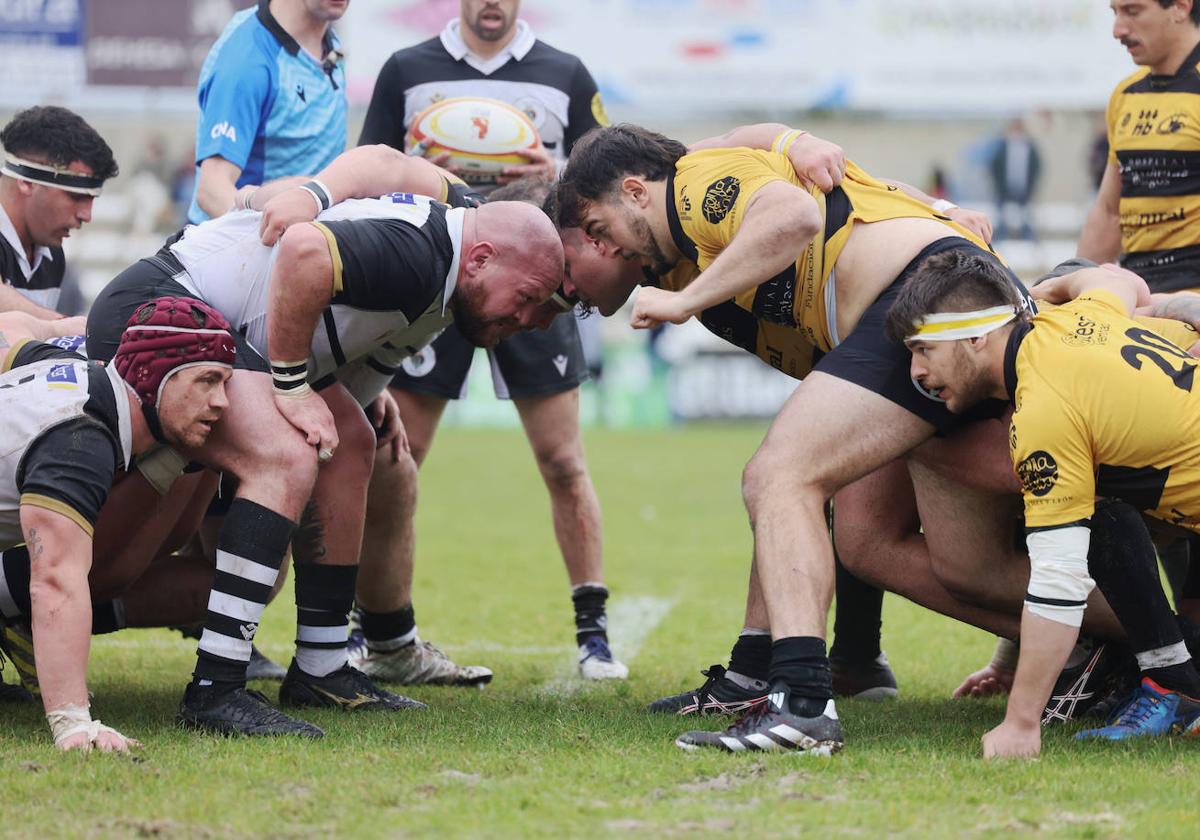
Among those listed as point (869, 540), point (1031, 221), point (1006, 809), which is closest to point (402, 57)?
point (869, 540)

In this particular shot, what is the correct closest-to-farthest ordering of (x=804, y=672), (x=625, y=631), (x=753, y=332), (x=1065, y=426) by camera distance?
1. (x=1065, y=426)
2. (x=804, y=672)
3. (x=753, y=332)
4. (x=625, y=631)

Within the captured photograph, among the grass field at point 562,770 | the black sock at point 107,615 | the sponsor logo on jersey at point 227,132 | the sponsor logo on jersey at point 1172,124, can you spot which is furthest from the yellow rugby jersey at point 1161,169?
the black sock at point 107,615

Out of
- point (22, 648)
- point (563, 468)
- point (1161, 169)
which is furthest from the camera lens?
point (563, 468)

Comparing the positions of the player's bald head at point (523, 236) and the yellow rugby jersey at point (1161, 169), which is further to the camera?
the yellow rugby jersey at point (1161, 169)

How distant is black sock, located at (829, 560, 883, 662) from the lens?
585 centimetres

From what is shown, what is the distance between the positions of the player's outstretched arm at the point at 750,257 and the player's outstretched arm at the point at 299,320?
978 mm

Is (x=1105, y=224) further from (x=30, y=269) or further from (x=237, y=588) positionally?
(x=30, y=269)

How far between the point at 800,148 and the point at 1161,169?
218cm

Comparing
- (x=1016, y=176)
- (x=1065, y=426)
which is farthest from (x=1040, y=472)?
(x=1016, y=176)

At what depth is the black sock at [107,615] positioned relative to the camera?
5.36m

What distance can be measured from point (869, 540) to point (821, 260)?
1.04 metres

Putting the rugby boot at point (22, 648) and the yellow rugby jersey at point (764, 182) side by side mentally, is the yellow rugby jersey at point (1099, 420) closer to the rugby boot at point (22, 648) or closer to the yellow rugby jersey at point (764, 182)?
the yellow rugby jersey at point (764, 182)

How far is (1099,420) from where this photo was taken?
4367mm

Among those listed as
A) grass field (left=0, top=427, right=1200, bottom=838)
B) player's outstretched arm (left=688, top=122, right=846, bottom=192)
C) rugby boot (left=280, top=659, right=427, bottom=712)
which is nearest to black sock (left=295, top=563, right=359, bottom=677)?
rugby boot (left=280, top=659, right=427, bottom=712)
